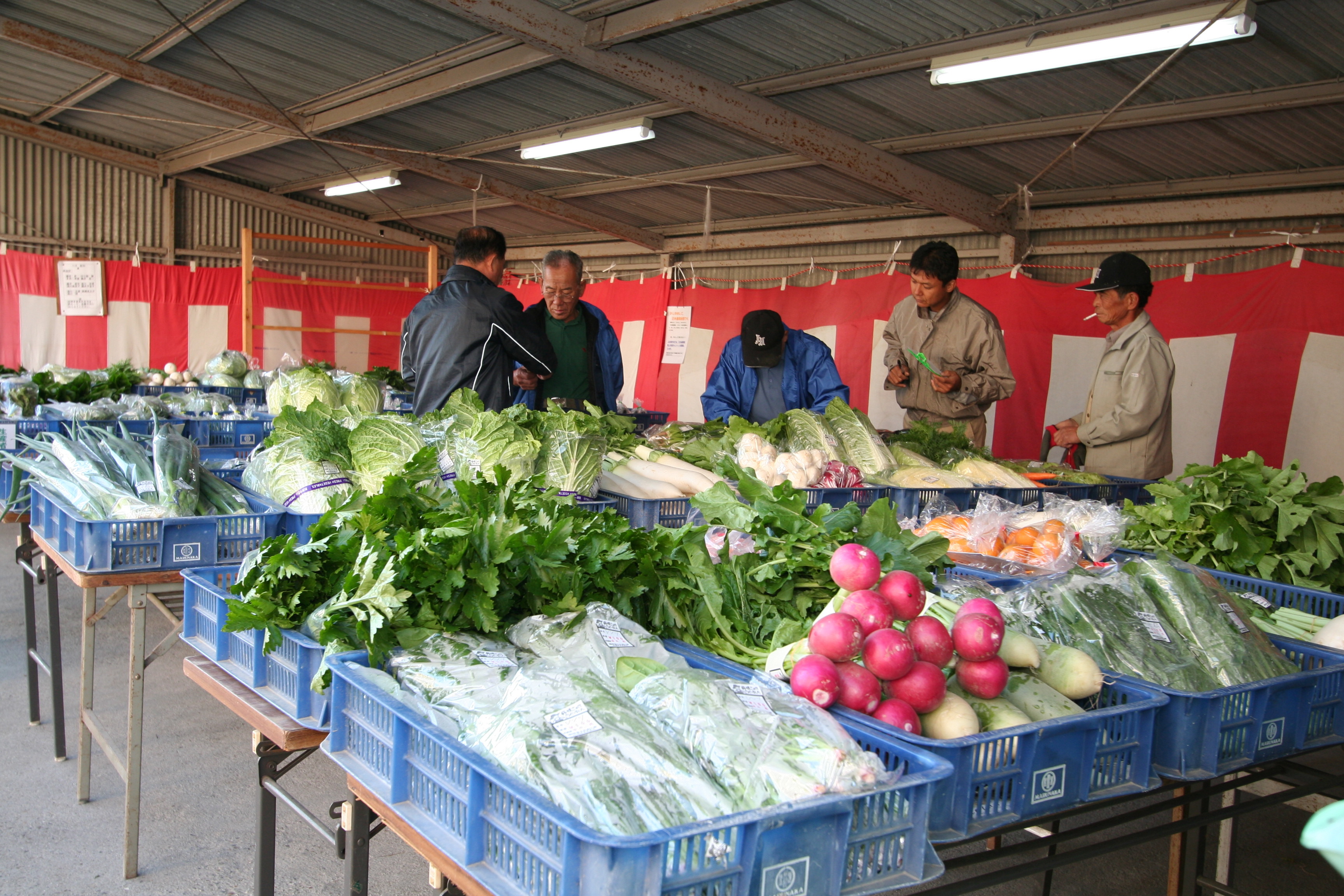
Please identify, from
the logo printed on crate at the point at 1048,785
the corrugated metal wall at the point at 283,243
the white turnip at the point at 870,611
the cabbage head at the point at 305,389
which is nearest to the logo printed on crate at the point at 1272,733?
the logo printed on crate at the point at 1048,785

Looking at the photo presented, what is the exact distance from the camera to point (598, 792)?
1.22 metres

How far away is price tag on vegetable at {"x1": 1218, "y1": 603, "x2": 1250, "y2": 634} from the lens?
209cm

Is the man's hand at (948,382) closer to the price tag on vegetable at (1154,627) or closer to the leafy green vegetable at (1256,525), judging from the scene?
the leafy green vegetable at (1256,525)

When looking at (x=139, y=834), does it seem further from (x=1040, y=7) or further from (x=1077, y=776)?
(x=1040, y=7)

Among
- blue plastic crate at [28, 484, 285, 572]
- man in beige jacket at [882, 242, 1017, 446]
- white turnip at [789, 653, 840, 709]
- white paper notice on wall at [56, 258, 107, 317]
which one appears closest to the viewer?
white turnip at [789, 653, 840, 709]

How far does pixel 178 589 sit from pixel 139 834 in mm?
1023

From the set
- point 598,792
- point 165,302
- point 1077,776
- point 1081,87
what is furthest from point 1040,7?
point 165,302

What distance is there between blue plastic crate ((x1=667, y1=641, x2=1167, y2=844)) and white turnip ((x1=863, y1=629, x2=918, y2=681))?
0.28 feet

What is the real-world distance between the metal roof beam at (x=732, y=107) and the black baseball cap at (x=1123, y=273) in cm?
363

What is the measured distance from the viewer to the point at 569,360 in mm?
5383

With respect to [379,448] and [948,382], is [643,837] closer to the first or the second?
[379,448]

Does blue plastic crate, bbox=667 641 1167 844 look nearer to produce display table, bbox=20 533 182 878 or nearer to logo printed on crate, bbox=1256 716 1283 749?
logo printed on crate, bbox=1256 716 1283 749

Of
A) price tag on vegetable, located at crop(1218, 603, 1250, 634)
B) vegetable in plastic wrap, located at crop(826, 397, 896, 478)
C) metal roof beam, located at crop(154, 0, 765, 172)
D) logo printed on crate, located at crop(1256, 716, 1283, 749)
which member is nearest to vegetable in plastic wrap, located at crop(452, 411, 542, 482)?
vegetable in plastic wrap, located at crop(826, 397, 896, 478)

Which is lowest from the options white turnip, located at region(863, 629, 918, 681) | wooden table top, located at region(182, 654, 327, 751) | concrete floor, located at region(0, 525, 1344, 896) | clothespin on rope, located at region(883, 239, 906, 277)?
concrete floor, located at region(0, 525, 1344, 896)
